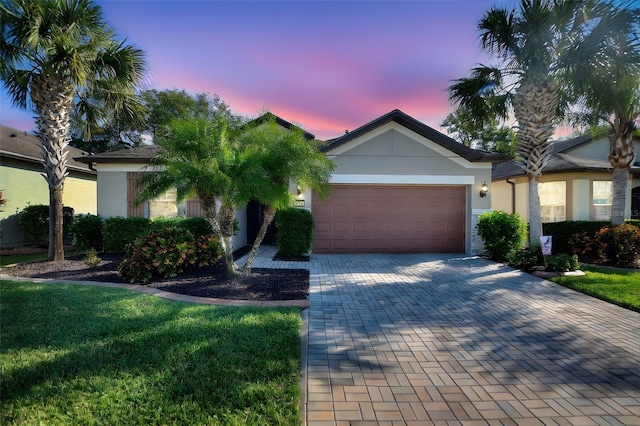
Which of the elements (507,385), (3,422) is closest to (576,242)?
(507,385)

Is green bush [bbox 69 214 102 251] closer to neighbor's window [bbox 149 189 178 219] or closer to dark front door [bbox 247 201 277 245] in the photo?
neighbor's window [bbox 149 189 178 219]

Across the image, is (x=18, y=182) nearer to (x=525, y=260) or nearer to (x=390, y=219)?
(x=390, y=219)

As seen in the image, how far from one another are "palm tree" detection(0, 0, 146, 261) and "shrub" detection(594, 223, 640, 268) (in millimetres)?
14772

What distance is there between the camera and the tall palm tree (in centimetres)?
799

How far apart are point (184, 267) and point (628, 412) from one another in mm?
7864

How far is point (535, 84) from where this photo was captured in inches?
343

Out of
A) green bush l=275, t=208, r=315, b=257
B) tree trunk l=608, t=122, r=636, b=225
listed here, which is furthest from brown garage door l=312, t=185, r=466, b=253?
tree trunk l=608, t=122, r=636, b=225

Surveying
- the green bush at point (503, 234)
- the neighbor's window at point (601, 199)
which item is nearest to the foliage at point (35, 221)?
the green bush at point (503, 234)

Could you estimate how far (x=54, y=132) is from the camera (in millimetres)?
8938

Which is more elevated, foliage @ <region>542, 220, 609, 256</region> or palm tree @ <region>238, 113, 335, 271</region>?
palm tree @ <region>238, 113, 335, 271</region>

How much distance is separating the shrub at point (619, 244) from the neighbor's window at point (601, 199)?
14.5 feet

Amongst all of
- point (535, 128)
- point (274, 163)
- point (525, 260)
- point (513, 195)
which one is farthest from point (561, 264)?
point (513, 195)

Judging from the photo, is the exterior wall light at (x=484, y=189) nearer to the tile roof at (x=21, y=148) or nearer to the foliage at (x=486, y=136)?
the foliage at (x=486, y=136)

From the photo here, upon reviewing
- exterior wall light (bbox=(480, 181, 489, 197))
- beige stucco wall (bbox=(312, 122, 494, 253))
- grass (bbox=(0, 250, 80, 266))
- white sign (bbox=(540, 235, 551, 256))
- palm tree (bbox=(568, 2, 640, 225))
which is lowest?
grass (bbox=(0, 250, 80, 266))
